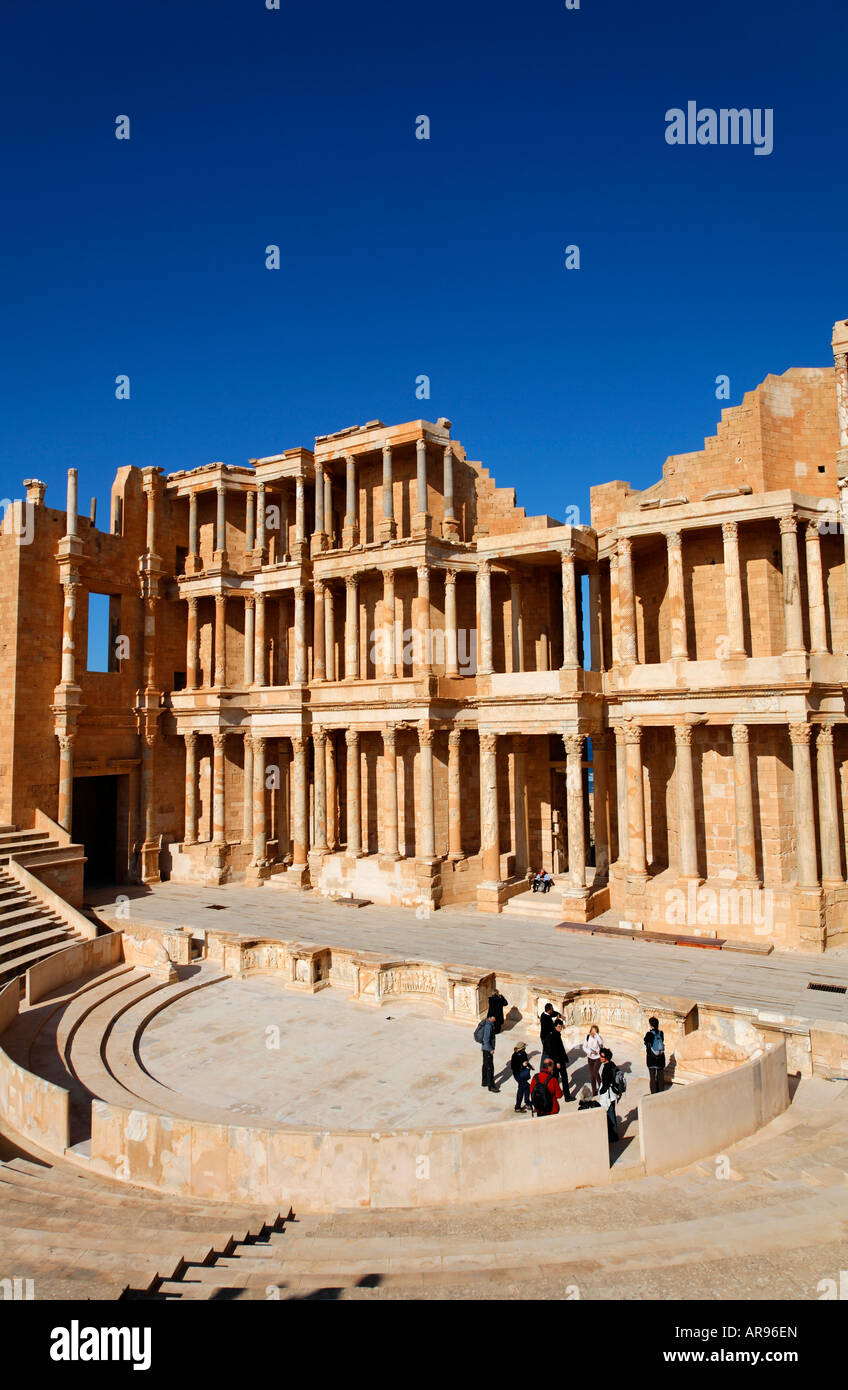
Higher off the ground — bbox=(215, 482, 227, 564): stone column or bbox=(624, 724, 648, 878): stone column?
bbox=(215, 482, 227, 564): stone column

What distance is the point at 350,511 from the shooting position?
1154 inches

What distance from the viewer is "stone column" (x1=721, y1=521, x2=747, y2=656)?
875 inches

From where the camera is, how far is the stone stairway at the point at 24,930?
19750 mm

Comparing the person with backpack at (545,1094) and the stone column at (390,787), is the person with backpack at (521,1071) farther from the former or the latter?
the stone column at (390,787)

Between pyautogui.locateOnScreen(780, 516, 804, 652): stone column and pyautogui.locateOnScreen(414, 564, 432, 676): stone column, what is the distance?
35.2 feet

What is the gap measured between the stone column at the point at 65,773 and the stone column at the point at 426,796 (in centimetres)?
1177

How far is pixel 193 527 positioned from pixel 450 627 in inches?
463

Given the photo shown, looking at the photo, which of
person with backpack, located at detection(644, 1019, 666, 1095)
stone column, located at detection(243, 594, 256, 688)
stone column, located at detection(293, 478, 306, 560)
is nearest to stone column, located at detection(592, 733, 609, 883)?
stone column, located at detection(293, 478, 306, 560)

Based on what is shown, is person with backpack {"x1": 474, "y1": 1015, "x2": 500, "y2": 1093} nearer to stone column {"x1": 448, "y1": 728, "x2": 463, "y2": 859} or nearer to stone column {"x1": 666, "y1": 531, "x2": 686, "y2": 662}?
stone column {"x1": 666, "y1": 531, "x2": 686, "y2": 662}

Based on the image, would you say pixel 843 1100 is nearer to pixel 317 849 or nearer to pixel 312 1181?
pixel 312 1181

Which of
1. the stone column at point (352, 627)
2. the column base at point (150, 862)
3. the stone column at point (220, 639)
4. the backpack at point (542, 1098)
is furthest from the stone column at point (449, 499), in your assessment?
the backpack at point (542, 1098)
